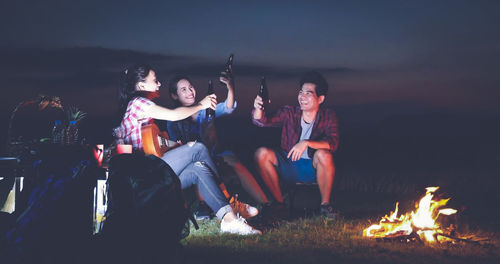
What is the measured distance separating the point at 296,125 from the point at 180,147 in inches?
61.2

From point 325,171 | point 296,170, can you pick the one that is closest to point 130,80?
point 296,170

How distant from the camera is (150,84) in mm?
4828

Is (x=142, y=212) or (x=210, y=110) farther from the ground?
(x=210, y=110)

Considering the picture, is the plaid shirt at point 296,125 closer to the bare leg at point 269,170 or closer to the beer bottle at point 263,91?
the beer bottle at point 263,91

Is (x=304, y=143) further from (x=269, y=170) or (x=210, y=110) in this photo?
(x=210, y=110)

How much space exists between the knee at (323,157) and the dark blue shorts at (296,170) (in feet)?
0.59

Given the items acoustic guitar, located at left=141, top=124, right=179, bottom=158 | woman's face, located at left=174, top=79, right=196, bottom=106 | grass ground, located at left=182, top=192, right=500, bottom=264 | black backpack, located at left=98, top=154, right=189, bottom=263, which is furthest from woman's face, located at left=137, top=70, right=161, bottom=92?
grass ground, located at left=182, top=192, right=500, bottom=264

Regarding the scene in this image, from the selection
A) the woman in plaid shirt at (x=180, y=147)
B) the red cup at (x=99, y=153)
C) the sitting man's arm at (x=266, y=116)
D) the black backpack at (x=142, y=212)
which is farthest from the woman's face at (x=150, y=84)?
the sitting man's arm at (x=266, y=116)

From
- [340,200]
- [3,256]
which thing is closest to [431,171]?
[340,200]

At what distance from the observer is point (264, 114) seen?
18.8 feet

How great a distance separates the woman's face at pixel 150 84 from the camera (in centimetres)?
481

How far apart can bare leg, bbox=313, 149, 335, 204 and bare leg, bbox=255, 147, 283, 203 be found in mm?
430

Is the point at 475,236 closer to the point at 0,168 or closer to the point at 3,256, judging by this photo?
the point at 3,256

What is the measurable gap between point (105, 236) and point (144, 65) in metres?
1.76
